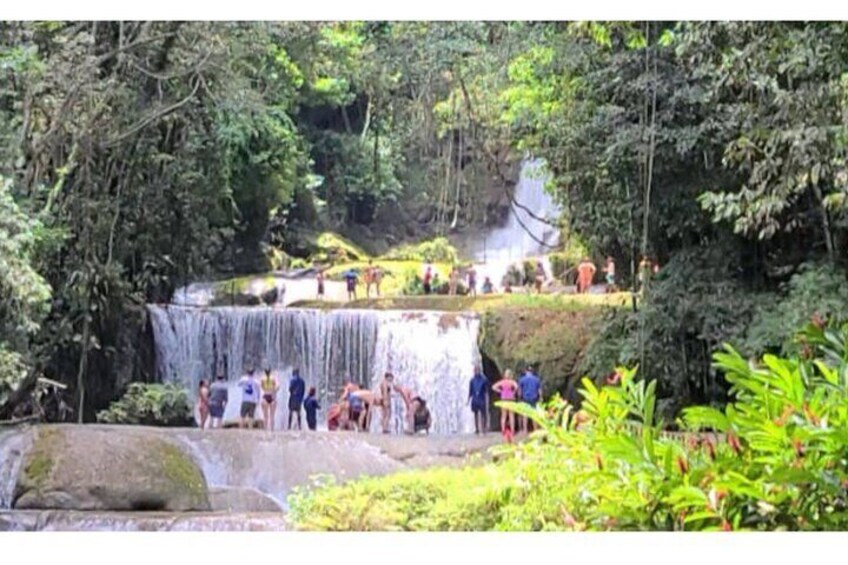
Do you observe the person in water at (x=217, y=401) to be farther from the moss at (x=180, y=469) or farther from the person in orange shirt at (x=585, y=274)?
the person in orange shirt at (x=585, y=274)

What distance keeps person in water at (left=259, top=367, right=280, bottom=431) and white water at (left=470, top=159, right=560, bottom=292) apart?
0.95 meters

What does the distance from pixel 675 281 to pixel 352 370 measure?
1.39m

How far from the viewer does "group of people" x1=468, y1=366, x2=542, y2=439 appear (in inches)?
167

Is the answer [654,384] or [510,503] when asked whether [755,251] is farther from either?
[510,503]

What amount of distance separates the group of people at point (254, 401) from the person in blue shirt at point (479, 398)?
0.63 m

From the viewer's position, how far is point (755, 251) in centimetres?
436

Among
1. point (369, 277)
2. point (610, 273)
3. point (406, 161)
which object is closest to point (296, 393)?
point (369, 277)

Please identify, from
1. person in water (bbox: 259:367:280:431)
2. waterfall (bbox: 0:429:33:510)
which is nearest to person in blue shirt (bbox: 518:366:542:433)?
person in water (bbox: 259:367:280:431)

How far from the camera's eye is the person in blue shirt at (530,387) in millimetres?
4270

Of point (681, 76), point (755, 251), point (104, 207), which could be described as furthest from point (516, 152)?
point (104, 207)

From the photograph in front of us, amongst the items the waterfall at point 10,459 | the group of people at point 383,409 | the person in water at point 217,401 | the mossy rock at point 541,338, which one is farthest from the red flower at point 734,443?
the waterfall at point 10,459

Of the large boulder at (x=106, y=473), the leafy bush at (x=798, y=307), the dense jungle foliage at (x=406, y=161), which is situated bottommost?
the large boulder at (x=106, y=473)

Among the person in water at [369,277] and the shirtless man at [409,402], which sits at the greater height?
the person in water at [369,277]

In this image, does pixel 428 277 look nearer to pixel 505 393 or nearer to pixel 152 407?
pixel 505 393
